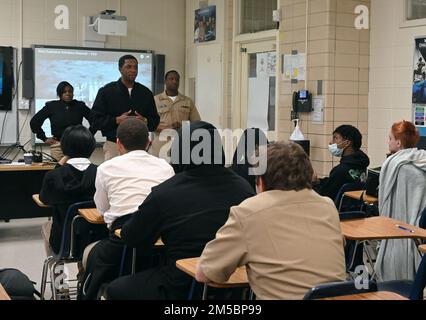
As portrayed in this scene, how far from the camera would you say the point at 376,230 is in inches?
125

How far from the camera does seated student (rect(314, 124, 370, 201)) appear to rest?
4820 mm

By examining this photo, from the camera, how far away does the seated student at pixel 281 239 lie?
6.73 ft

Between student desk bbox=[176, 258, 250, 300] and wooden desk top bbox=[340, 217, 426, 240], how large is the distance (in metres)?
0.89

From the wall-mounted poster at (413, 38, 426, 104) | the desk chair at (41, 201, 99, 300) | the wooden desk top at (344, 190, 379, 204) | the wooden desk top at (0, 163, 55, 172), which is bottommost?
the desk chair at (41, 201, 99, 300)

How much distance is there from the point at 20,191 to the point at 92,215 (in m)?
2.76

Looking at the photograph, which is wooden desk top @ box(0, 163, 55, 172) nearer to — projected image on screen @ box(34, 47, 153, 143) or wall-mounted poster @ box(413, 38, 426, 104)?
projected image on screen @ box(34, 47, 153, 143)

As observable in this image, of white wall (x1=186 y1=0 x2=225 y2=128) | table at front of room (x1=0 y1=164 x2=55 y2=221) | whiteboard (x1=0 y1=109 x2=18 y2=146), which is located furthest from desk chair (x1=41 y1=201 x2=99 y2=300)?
white wall (x1=186 y1=0 x2=225 y2=128)

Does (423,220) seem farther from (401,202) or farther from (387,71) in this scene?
(387,71)

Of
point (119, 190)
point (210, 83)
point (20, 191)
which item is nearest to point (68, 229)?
point (119, 190)

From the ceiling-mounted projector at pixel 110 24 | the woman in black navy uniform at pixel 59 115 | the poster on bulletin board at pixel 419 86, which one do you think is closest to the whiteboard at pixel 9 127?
the woman in black navy uniform at pixel 59 115

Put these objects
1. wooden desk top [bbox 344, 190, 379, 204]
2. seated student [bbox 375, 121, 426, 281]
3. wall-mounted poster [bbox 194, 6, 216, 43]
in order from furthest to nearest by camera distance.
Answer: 1. wall-mounted poster [bbox 194, 6, 216, 43]
2. wooden desk top [bbox 344, 190, 379, 204]
3. seated student [bbox 375, 121, 426, 281]

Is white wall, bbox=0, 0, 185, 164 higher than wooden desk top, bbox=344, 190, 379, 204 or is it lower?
higher

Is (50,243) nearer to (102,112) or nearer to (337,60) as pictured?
(102,112)

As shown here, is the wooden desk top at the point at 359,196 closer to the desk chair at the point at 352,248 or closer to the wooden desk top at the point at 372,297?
the desk chair at the point at 352,248
